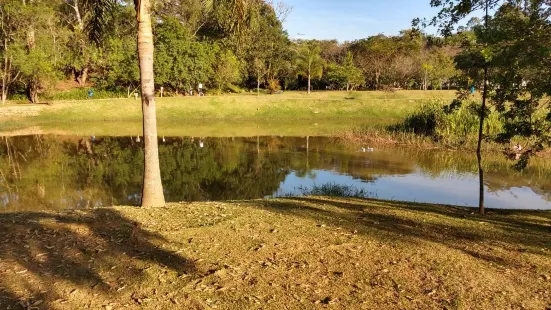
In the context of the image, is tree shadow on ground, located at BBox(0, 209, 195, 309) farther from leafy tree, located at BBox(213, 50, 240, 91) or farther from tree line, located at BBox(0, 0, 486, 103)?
leafy tree, located at BBox(213, 50, 240, 91)

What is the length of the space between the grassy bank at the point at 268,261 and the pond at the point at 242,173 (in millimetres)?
5898

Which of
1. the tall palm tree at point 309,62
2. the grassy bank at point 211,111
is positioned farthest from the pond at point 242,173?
the tall palm tree at point 309,62

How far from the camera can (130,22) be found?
4175cm

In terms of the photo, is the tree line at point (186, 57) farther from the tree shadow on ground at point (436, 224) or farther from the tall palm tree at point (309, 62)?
the tree shadow on ground at point (436, 224)

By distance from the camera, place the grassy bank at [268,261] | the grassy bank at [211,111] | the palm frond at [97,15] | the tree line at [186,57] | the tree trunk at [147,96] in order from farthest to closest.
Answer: the tree line at [186,57] < the grassy bank at [211,111] < the palm frond at [97,15] < the tree trunk at [147,96] < the grassy bank at [268,261]

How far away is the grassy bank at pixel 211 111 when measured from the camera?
34062 millimetres

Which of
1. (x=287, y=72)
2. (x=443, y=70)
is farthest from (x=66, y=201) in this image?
(x=443, y=70)

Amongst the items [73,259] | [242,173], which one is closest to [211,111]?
[242,173]

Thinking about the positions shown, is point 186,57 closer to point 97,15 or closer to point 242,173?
point 242,173

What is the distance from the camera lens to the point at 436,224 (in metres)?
7.55

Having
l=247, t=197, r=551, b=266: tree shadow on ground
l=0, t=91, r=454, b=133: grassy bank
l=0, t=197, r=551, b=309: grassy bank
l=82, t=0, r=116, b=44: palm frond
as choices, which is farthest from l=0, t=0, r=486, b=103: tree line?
l=0, t=197, r=551, b=309: grassy bank

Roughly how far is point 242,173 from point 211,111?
72.0ft

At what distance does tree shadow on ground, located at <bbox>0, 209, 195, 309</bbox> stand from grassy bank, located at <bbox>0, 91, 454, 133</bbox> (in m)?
27.9

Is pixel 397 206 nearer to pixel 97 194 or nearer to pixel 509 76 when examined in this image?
pixel 509 76
